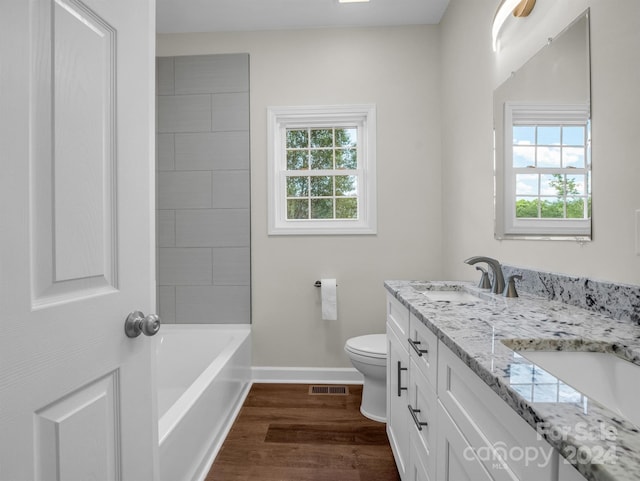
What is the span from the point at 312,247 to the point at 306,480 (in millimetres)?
1496

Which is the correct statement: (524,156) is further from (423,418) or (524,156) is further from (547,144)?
(423,418)

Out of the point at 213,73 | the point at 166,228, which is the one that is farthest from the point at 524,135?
the point at 166,228

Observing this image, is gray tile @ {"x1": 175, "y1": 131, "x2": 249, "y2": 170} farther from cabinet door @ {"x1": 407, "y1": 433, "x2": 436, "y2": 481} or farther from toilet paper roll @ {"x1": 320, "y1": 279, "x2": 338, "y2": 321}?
cabinet door @ {"x1": 407, "y1": 433, "x2": 436, "y2": 481}

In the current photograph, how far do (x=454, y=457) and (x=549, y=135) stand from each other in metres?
1.19

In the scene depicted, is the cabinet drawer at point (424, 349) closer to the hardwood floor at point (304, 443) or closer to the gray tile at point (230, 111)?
the hardwood floor at point (304, 443)

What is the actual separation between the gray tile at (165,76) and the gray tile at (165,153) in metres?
0.35

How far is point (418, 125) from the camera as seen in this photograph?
2586 millimetres

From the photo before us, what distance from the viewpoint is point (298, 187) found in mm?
2762

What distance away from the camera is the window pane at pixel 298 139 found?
2.76 metres

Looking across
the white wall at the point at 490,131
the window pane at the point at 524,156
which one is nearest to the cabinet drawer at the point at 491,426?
the white wall at the point at 490,131

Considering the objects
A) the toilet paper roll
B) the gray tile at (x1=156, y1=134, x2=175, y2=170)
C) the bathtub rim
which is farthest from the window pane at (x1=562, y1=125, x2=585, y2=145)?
the gray tile at (x1=156, y1=134, x2=175, y2=170)

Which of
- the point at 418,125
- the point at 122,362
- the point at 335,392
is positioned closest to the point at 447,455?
the point at 122,362

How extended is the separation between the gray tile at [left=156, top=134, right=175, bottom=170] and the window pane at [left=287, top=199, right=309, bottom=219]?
960 millimetres

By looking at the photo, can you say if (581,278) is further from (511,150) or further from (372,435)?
(372,435)
